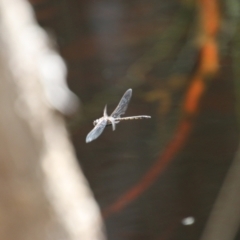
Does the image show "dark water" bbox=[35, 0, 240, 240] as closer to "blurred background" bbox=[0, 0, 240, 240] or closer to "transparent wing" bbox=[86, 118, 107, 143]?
"blurred background" bbox=[0, 0, 240, 240]

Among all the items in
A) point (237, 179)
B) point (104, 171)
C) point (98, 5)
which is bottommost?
point (237, 179)

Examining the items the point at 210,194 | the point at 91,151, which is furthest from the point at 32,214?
the point at 210,194

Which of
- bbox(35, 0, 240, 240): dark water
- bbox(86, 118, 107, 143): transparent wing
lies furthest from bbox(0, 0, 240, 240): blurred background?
bbox(86, 118, 107, 143): transparent wing

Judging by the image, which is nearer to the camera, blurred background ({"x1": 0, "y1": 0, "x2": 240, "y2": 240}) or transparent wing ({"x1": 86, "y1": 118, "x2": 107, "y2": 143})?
transparent wing ({"x1": 86, "y1": 118, "x2": 107, "y2": 143})

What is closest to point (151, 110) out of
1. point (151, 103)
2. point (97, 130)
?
point (151, 103)

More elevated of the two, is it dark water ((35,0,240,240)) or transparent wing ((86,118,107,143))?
dark water ((35,0,240,240))

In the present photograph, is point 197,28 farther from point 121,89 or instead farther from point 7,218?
point 7,218

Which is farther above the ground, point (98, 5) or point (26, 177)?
point (98, 5)

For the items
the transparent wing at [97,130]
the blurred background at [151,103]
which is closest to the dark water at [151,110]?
the blurred background at [151,103]
